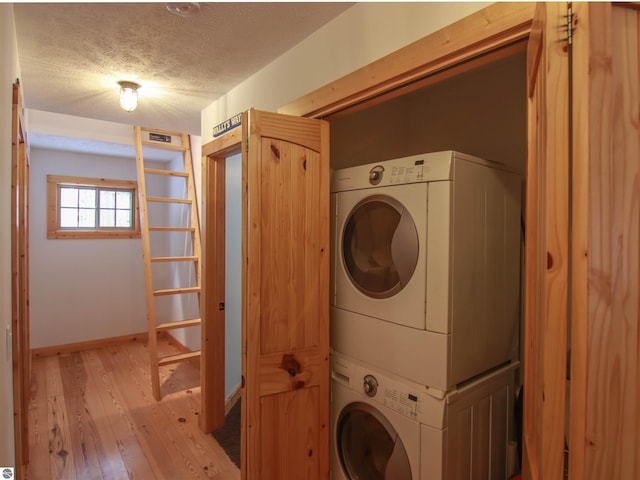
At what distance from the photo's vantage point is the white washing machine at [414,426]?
1384 mm

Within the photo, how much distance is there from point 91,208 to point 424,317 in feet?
15.2

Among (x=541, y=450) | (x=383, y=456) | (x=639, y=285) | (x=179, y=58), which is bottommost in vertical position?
(x=383, y=456)

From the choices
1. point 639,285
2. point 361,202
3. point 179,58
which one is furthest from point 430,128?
point 639,285

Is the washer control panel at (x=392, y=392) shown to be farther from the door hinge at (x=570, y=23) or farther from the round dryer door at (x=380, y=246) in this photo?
the door hinge at (x=570, y=23)

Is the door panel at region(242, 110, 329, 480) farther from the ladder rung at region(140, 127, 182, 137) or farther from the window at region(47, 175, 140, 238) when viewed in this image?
the window at region(47, 175, 140, 238)

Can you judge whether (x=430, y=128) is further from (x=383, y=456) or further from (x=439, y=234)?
(x=383, y=456)

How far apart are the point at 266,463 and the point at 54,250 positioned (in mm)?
4094

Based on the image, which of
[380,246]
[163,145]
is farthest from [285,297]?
[163,145]

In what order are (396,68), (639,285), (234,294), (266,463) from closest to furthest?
(639,285)
(396,68)
(266,463)
(234,294)

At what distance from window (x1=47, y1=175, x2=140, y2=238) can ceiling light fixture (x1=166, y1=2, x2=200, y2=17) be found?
3766 mm

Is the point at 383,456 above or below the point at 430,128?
below

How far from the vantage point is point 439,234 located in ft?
4.52

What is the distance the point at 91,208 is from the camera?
15.1 feet

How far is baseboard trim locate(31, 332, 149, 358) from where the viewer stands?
4207mm
